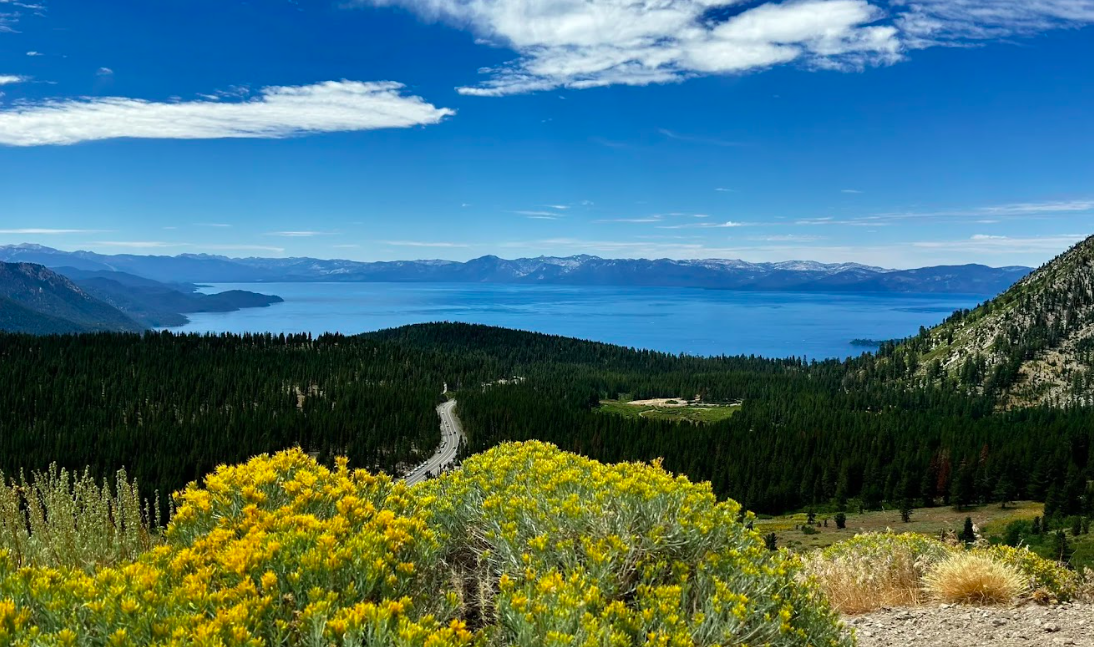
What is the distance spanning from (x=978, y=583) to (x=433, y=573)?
1102 cm

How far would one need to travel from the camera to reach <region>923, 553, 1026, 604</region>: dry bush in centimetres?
1159

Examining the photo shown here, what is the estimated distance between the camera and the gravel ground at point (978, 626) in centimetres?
937

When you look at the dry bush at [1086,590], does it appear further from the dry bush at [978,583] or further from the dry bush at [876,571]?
the dry bush at [876,571]

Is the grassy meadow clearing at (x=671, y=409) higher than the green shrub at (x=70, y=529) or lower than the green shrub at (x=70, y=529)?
lower

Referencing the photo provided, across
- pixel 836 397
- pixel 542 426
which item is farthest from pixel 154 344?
pixel 836 397

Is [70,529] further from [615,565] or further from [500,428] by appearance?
[500,428]

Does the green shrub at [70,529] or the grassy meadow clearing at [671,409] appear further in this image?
the grassy meadow clearing at [671,409]

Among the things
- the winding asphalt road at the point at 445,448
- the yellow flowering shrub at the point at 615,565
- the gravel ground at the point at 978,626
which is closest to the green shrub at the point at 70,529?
the yellow flowering shrub at the point at 615,565

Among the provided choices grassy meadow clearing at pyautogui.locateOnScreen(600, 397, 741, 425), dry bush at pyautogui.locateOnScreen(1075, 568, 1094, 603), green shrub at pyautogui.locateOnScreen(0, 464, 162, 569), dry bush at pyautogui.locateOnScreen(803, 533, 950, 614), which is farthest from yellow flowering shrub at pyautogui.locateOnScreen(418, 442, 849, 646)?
grassy meadow clearing at pyautogui.locateOnScreen(600, 397, 741, 425)

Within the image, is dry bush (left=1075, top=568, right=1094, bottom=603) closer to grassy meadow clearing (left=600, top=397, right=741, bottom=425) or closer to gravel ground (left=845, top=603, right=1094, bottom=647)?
gravel ground (left=845, top=603, right=1094, bottom=647)

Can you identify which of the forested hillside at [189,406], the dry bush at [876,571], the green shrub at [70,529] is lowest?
the forested hillside at [189,406]

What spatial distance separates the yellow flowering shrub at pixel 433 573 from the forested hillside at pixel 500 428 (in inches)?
2873

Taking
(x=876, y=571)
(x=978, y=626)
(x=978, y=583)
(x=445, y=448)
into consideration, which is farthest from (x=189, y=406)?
(x=978, y=626)

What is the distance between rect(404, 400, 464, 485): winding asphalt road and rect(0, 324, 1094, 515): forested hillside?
3.08m
